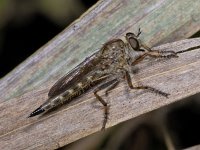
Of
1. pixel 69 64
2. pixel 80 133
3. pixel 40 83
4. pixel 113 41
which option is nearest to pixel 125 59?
pixel 113 41

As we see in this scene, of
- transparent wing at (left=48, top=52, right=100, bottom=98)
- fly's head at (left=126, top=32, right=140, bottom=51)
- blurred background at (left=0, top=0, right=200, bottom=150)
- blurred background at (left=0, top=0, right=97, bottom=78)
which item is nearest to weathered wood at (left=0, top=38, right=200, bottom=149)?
transparent wing at (left=48, top=52, right=100, bottom=98)

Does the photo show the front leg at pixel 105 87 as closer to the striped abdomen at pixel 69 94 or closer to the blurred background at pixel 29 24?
the striped abdomen at pixel 69 94

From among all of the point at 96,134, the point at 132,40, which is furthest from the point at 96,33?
the point at 96,134

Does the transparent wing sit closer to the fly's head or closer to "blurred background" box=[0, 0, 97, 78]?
the fly's head

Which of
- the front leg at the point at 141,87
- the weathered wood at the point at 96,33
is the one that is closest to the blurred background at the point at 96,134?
the weathered wood at the point at 96,33

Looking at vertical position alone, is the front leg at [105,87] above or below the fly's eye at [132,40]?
below

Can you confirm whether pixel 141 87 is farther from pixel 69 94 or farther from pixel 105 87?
pixel 69 94

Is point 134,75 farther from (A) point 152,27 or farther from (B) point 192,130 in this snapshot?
(B) point 192,130

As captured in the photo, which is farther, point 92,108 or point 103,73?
point 103,73
